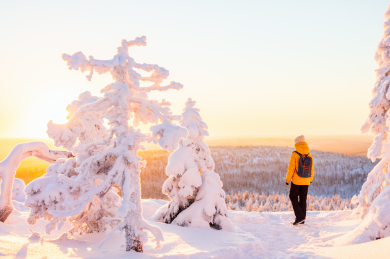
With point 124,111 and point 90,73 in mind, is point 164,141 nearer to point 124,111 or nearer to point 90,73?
point 124,111

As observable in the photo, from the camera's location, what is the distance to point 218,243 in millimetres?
6062

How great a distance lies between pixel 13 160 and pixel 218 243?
6.05 meters

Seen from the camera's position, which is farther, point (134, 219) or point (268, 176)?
point (268, 176)

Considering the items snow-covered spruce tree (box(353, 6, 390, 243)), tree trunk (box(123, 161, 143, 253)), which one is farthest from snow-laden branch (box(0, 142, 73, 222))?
snow-covered spruce tree (box(353, 6, 390, 243))

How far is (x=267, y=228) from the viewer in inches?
320

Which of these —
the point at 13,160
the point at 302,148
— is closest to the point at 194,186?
the point at 302,148

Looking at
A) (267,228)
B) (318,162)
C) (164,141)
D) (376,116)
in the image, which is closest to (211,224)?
(267,228)

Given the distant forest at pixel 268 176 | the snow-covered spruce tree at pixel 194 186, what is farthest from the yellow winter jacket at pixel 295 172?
the distant forest at pixel 268 176

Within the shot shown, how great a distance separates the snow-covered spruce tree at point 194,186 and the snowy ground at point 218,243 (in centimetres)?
41

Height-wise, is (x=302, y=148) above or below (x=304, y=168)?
above

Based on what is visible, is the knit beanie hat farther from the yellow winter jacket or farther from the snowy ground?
the snowy ground

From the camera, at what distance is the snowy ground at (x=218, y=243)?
15.6ft

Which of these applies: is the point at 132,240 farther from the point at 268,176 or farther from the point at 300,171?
the point at 268,176

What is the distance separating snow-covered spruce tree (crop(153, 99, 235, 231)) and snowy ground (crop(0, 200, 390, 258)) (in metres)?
Answer: 0.41
